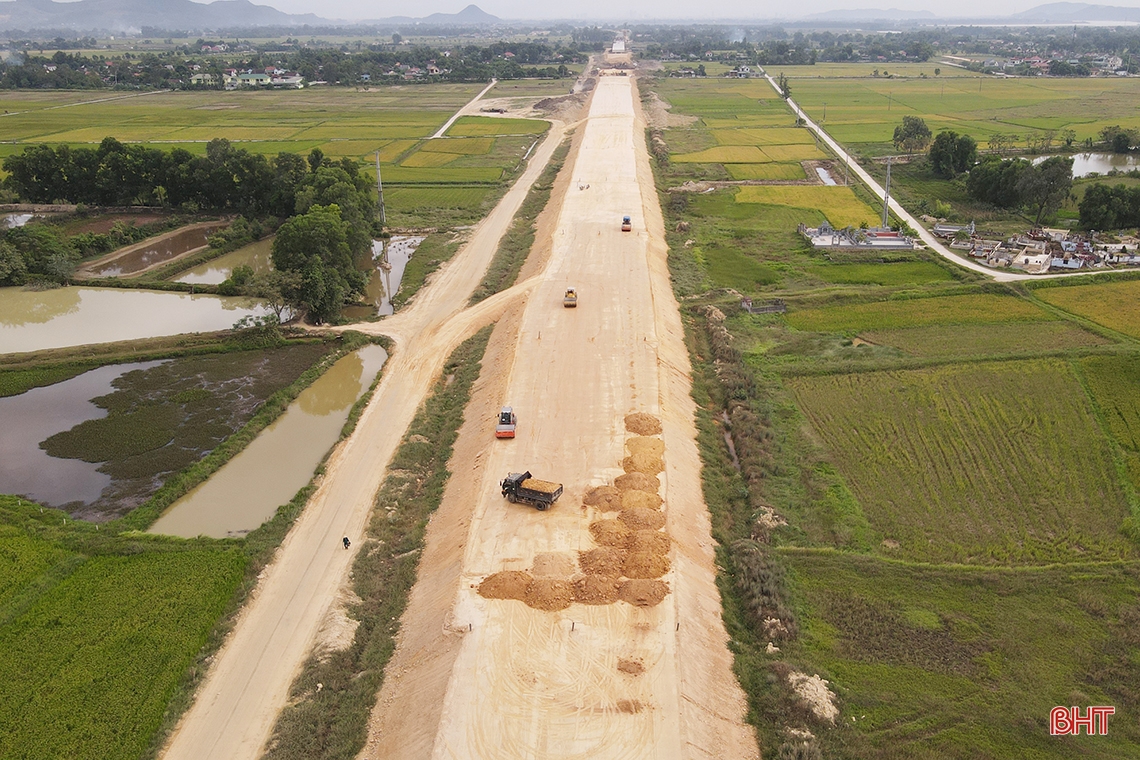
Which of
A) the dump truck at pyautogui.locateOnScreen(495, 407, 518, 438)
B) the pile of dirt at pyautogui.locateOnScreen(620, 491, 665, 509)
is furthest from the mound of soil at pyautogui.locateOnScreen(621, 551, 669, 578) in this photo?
the dump truck at pyautogui.locateOnScreen(495, 407, 518, 438)

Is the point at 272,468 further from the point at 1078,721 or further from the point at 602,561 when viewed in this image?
the point at 1078,721

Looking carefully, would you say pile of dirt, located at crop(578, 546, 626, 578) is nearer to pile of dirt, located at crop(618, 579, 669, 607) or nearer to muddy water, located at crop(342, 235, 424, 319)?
pile of dirt, located at crop(618, 579, 669, 607)

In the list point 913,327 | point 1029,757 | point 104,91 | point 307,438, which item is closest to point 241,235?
point 307,438

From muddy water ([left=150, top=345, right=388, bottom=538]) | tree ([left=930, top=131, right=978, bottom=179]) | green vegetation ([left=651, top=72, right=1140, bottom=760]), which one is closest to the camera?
green vegetation ([left=651, top=72, right=1140, bottom=760])

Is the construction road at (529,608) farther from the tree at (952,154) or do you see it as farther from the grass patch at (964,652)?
the tree at (952,154)

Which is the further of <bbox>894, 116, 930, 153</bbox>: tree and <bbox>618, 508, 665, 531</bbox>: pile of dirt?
<bbox>894, 116, 930, 153</bbox>: tree

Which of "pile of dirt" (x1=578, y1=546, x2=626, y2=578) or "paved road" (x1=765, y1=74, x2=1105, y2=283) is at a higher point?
"paved road" (x1=765, y1=74, x2=1105, y2=283)

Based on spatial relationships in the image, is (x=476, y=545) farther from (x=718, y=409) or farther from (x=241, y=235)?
(x=241, y=235)
